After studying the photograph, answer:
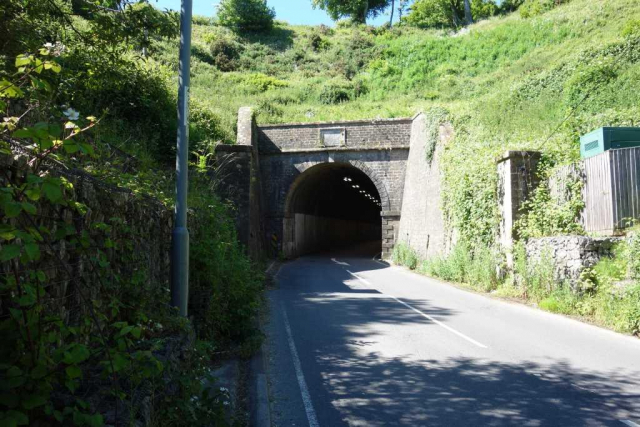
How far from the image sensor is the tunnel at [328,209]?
29.0 metres

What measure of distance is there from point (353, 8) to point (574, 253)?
66455mm

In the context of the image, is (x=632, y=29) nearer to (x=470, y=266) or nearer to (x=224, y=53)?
(x=470, y=266)

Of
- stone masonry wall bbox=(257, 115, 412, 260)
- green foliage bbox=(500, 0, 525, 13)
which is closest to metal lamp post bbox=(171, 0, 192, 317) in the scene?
stone masonry wall bbox=(257, 115, 412, 260)

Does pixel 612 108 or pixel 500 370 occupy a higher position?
pixel 612 108

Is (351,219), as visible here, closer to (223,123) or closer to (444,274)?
(223,123)

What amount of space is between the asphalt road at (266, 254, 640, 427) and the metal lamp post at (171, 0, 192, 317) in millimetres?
1616

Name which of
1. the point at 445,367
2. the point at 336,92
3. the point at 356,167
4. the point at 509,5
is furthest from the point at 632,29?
the point at 509,5

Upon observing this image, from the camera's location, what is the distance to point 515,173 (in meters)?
13.6

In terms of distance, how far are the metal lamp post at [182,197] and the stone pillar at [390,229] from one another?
21.6 metres

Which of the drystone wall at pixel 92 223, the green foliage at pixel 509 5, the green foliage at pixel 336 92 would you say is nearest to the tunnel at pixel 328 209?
the green foliage at pixel 336 92

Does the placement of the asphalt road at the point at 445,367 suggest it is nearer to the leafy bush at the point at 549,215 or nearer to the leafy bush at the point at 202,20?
the leafy bush at the point at 549,215

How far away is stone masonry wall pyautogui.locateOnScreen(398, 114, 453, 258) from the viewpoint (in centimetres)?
2005

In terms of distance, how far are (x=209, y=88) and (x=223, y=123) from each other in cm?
1222

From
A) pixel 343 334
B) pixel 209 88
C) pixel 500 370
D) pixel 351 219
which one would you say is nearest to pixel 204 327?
pixel 343 334
